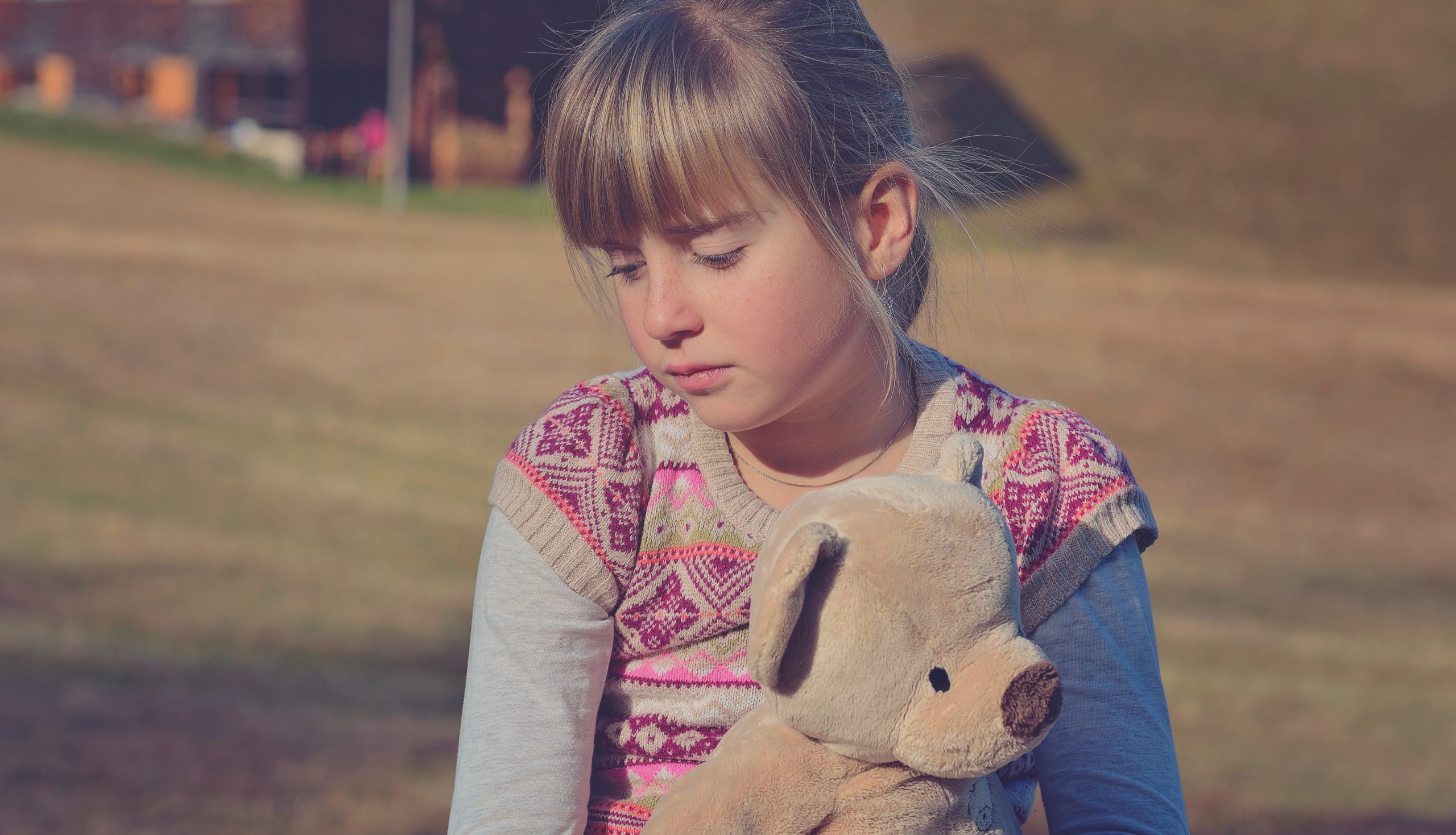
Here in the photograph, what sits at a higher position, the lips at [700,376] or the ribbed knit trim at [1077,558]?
the lips at [700,376]

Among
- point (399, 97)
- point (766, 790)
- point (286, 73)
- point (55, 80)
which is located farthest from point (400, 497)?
point (55, 80)

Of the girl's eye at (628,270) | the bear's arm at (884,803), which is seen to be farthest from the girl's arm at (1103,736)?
the girl's eye at (628,270)

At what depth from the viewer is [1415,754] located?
169 inches

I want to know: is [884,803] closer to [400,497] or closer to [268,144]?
[400,497]

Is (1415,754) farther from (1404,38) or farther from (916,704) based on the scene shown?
(1404,38)

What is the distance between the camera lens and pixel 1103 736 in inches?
56.4

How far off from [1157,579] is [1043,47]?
41.3 ft

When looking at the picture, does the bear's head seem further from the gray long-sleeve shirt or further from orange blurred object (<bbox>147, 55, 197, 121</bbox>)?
orange blurred object (<bbox>147, 55, 197, 121</bbox>)

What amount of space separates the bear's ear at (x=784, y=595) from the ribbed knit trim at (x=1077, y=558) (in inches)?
18.2

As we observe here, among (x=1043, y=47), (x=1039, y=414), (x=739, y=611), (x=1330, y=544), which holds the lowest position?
(x=1330, y=544)

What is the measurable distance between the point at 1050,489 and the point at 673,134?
0.54 metres

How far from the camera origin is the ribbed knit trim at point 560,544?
1449 mm

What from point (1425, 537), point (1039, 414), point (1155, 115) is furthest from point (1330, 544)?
point (1155, 115)

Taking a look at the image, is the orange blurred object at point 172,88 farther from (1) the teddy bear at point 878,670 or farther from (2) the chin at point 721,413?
(1) the teddy bear at point 878,670
